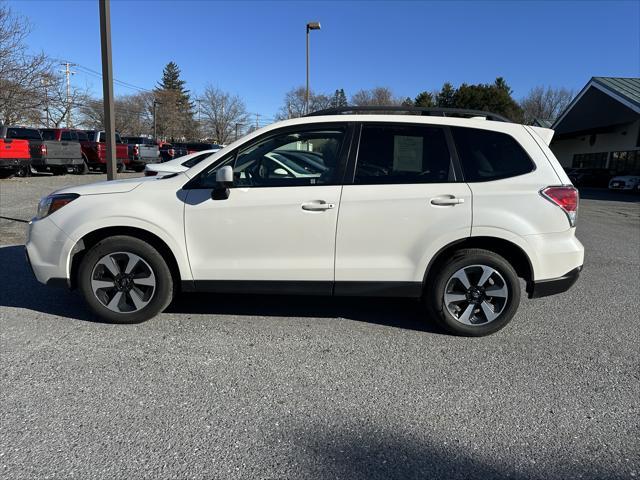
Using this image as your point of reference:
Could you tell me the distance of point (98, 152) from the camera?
2189 centimetres

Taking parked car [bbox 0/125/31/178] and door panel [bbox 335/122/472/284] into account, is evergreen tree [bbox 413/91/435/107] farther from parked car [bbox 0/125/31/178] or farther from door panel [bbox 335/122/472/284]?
door panel [bbox 335/122/472/284]

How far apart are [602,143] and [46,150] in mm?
38953

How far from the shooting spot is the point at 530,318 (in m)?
4.58

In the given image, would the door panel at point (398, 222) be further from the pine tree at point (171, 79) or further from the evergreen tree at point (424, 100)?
the pine tree at point (171, 79)

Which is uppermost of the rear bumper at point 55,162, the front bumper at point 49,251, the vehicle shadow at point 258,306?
the rear bumper at point 55,162

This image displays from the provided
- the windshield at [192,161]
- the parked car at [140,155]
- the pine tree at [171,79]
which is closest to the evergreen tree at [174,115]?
the pine tree at [171,79]

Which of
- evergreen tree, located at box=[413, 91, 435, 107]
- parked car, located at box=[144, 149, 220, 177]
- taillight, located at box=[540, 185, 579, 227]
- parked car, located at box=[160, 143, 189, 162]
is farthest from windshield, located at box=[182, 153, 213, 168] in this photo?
evergreen tree, located at box=[413, 91, 435, 107]

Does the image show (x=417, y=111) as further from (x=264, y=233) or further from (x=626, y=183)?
(x=626, y=183)

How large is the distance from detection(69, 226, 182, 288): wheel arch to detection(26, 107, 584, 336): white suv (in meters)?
0.01

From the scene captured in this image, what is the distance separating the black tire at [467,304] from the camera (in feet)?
12.9

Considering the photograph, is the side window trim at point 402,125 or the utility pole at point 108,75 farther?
the utility pole at point 108,75

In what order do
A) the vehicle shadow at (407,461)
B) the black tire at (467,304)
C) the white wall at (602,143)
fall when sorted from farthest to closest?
the white wall at (602,143) < the black tire at (467,304) < the vehicle shadow at (407,461)

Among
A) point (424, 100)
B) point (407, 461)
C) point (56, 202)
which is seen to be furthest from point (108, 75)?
point (424, 100)

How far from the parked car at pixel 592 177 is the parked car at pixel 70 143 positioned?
3223cm
